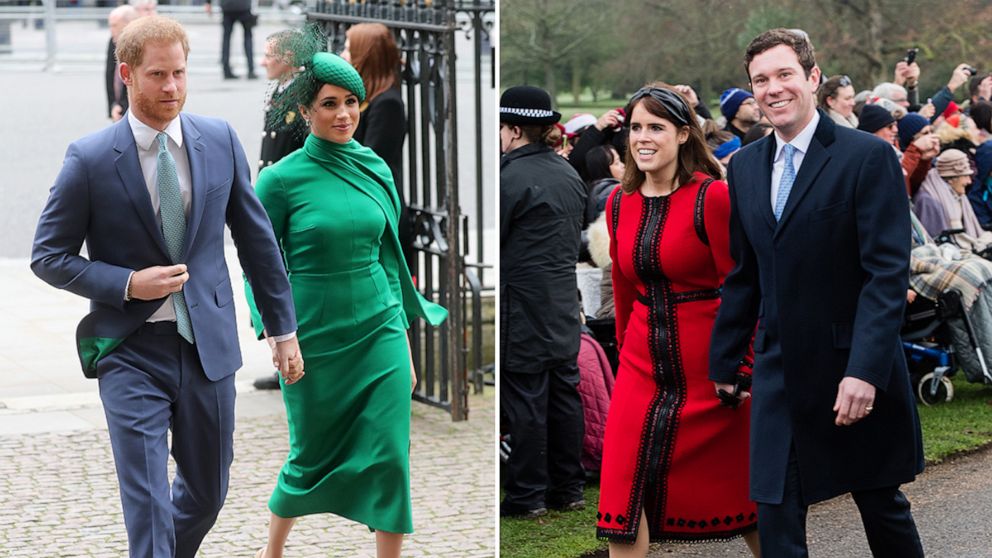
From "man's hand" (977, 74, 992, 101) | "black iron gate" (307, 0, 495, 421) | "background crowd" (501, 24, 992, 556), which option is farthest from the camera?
"man's hand" (977, 74, 992, 101)

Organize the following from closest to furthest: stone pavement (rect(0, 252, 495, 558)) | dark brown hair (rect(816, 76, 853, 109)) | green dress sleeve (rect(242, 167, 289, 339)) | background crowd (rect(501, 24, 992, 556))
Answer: green dress sleeve (rect(242, 167, 289, 339)) → stone pavement (rect(0, 252, 495, 558)) → background crowd (rect(501, 24, 992, 556)) → dark brown hair (rect(816, 76, 853, 109))

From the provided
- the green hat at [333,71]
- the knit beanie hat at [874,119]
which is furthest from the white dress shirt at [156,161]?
the knit beanie hat at [874,119]

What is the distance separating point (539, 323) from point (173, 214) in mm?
2334

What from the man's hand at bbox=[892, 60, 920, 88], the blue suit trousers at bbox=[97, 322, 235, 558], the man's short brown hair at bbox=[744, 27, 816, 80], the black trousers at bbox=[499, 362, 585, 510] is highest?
the man's short brown hair at bbox=[744, 27, 816, 80]

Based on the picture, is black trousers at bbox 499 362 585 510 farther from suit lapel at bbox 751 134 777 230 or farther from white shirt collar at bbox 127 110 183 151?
white shirt collar at bbox 127 110 183 151

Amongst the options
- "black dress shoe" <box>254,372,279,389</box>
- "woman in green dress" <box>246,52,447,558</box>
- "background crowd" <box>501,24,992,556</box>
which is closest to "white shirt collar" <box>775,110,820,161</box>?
"background crowd" <box>501,24,992,556</box>

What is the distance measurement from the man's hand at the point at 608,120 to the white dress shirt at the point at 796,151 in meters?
1.51

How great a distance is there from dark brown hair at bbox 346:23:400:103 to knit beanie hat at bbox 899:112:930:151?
3.01m

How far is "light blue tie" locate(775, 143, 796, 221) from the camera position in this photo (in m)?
4.66

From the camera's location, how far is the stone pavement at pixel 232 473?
6.41 metres

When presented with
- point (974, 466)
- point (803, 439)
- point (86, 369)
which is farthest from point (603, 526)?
point (974, 466)

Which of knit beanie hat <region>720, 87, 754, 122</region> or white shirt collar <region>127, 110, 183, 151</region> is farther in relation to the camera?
knit beanie hat <region>720, 87, 754, 122</region>

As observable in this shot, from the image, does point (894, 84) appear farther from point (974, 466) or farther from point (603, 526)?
point (603, 526)

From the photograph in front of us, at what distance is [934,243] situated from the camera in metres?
8.95
